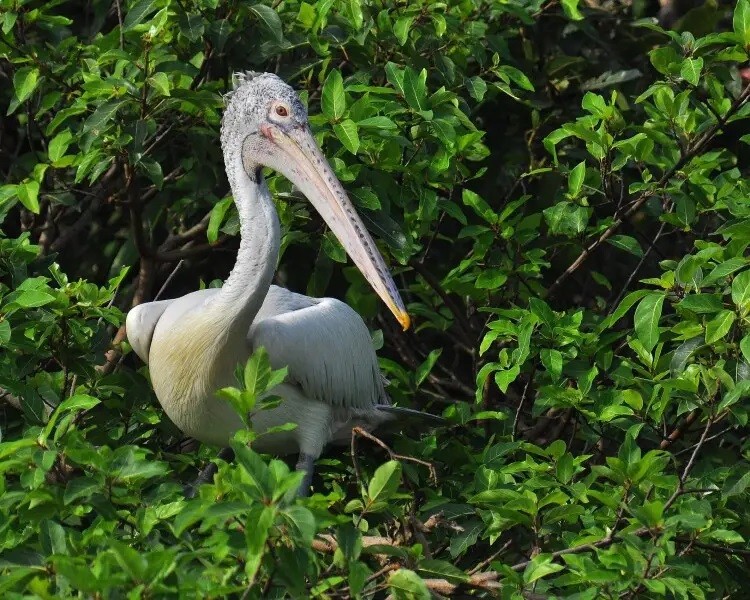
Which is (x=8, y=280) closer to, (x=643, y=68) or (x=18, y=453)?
(x=18, y=453)

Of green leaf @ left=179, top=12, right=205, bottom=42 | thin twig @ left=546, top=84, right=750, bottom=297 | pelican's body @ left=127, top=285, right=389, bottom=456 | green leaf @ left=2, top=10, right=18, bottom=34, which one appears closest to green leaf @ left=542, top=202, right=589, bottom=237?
thin twig @ left=546, top=84, right=750, bottom=297

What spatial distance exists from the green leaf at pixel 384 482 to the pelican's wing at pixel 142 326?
176 cm

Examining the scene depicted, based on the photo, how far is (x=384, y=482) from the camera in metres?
3.40

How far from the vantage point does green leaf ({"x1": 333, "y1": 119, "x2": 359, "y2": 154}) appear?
4.61 meters

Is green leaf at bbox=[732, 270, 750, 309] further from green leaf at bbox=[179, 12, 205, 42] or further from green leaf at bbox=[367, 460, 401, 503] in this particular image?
green leaf at bbox=[179, 12, 205, 42]

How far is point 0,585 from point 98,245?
137 inches

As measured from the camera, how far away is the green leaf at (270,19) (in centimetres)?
501

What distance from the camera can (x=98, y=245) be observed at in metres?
6.36

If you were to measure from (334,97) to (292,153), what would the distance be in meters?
0.24

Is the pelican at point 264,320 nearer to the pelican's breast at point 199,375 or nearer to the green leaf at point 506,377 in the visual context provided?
the pelican's breast at point 199,375

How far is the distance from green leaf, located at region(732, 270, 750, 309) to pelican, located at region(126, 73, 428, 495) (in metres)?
1.00

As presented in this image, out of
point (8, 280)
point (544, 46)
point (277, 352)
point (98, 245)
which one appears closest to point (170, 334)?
point (277, 352)

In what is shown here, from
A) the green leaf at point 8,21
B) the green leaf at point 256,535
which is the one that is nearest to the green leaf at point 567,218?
the green leaf at point 8,21

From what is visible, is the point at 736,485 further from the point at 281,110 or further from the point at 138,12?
the point at 138,12
